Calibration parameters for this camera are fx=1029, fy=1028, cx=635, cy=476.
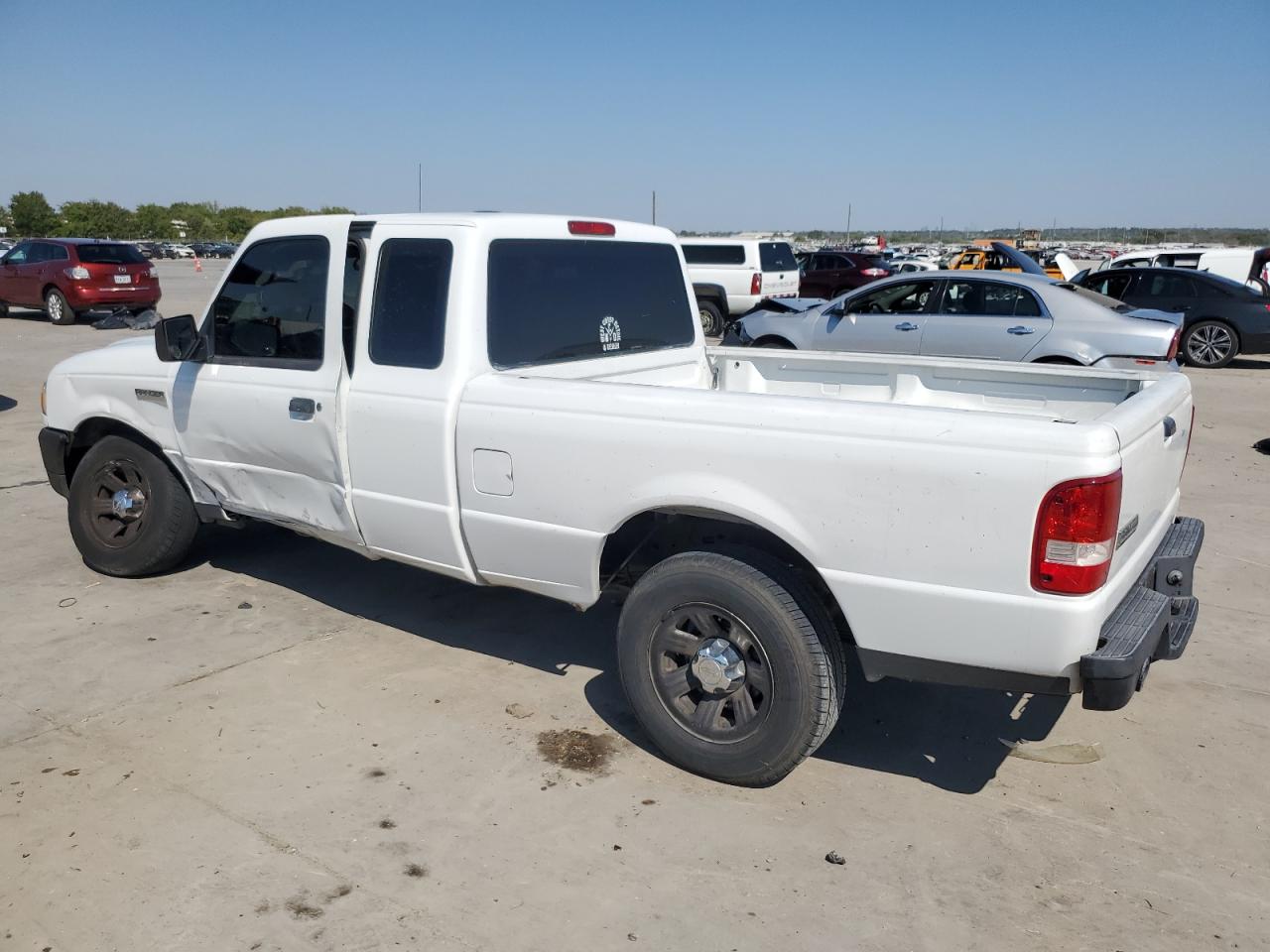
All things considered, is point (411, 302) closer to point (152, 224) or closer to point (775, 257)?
point (775, 257)

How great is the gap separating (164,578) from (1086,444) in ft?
16.1

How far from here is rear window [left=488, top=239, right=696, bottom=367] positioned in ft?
13.7

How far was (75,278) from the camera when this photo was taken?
19.7m

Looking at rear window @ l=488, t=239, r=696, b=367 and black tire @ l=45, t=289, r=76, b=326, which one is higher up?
rear window @ l=488, t=239, r=696, b=367

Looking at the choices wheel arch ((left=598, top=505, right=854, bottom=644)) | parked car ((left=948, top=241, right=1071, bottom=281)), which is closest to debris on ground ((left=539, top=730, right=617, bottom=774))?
wheel arch ((left=598, top=505, right=854, bottom=644))

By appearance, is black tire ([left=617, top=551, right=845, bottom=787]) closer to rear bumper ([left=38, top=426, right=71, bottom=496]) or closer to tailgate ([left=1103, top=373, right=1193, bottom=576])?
tailgate ([left=1103, top=373, right=1193, bottom=576])

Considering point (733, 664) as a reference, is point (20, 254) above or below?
above

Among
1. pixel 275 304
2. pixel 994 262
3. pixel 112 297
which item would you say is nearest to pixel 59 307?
pixel 112 297

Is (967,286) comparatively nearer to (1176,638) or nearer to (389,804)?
(1176,638)

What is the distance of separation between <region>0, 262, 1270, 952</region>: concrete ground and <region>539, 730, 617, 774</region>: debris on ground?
2cm

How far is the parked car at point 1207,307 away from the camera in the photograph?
48.5 feet

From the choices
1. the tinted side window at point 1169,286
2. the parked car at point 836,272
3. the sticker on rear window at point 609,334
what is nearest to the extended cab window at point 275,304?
the sticker on rear window at point 609,334

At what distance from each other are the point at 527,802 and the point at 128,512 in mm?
3222

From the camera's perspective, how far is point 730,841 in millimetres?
3350
